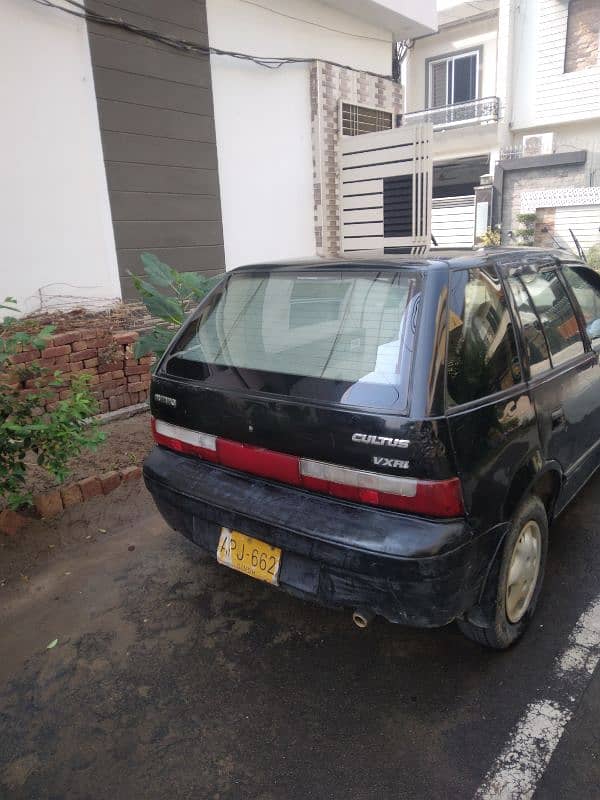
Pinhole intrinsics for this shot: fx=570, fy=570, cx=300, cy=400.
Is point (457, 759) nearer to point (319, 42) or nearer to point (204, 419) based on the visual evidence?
point (204, 419)

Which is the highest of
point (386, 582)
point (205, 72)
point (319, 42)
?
point (319, 42)

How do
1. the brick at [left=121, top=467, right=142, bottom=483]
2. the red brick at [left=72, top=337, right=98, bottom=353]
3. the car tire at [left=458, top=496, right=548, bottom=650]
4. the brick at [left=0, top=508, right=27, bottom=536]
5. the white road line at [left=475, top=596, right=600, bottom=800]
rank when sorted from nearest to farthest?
the white road line at [left=475, top=596, right=600, bottom=800] < the car tire at [left=458, top=496, right=548, bottom=650] < the brick at [left=0, top=508, right=27, bottom=536] < the brick at [left=121, top=467, right=142, bottom=483] < the red brick at [left=72, top=337, right=98, bottom=353]

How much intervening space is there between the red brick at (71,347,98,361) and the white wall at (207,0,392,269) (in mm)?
2467

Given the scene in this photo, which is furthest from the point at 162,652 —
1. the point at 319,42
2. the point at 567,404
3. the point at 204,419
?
the point at 319,42

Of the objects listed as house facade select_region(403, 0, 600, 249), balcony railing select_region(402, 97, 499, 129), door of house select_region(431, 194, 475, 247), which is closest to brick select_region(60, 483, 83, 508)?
house facade select_region(403, 0, 600, 249)

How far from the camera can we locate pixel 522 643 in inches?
102

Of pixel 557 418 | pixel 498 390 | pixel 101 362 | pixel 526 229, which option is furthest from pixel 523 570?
pixel 526 229

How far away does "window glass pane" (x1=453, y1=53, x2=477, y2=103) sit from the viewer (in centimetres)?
1792

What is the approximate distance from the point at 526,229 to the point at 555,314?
Answer: 13.1m

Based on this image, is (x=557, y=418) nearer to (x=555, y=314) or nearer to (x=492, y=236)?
(x=555, y=314)

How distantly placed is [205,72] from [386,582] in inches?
242

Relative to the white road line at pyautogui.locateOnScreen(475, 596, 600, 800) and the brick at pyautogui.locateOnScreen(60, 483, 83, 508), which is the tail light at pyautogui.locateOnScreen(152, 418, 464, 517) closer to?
the white road line at pyautogui.locateOnScreen(475, 596, 600, 800)

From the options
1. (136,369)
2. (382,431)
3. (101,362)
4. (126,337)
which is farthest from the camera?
(136,369)

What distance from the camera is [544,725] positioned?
2135mm
